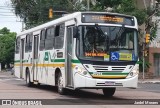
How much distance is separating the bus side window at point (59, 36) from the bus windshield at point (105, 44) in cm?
221

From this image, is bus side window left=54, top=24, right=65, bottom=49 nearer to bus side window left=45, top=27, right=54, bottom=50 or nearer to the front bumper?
bus side window left=45, top=27, right=54, bottom=50

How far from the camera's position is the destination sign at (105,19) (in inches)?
717

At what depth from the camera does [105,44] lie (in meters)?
17.9

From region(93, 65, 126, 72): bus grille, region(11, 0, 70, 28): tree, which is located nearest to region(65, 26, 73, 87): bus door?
region(93, 65, 126, 72): bus grille

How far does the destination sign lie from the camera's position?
717 inches

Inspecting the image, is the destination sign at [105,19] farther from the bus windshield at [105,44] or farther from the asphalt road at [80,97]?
the asphalt road at [80,97]

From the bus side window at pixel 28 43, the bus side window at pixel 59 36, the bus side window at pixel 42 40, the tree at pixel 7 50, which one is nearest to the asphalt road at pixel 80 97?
the bus side window at pixel 59 36

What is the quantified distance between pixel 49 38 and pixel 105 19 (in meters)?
4.59

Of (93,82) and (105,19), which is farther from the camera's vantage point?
(105,19)

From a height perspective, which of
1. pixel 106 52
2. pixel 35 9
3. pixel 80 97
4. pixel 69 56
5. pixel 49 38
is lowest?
pixel 80 97

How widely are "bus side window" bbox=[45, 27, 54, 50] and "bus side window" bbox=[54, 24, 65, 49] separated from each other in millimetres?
677

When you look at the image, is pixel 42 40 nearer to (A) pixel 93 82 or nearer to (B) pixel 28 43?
(B) pixel 28 43

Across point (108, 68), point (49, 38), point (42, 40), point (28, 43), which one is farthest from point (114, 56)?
point (28, 43)

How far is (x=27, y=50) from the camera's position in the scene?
89.7 feet
